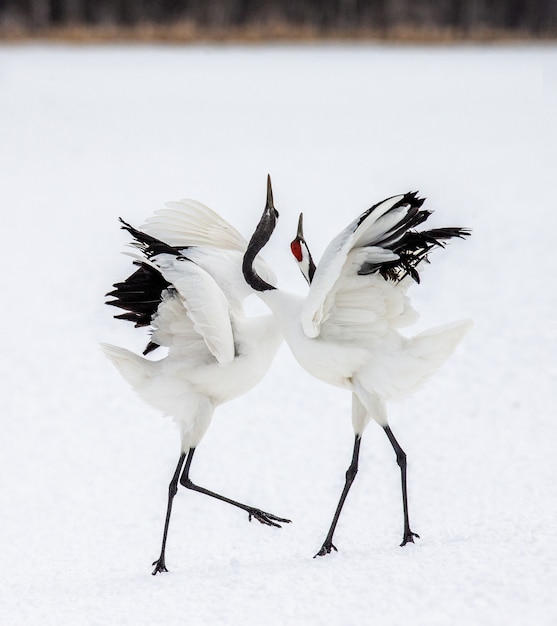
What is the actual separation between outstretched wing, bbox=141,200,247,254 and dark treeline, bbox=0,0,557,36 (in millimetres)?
14682

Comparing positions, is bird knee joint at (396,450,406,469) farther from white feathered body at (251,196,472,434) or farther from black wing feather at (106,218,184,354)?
black wing feather at (106,218,184,354)

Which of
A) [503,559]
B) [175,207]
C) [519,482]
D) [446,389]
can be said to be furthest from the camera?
[446,389]

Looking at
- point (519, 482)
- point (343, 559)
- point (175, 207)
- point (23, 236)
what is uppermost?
point (175, 207)

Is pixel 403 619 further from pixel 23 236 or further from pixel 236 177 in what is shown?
pixel 236 177

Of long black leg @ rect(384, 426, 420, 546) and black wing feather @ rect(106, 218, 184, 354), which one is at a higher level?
black wing feather @ rect(106, 218, 184, 354)

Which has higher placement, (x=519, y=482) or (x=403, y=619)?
(x=403, y=619)

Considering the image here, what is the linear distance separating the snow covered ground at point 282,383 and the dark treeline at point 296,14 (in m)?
3.23

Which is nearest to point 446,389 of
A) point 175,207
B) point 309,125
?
point 175,207

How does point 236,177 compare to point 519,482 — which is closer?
point 519,482

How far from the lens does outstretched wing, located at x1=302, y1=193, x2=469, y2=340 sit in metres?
3.60

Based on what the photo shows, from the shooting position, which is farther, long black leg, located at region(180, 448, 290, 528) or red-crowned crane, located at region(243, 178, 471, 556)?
long black leg, located at region(180, 448, 290, 528)

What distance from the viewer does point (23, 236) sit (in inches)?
386

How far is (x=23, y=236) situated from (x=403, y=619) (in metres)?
7.34

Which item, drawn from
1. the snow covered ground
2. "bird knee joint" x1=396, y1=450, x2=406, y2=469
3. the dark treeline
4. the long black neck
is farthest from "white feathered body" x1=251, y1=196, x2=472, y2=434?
the dark treeline
